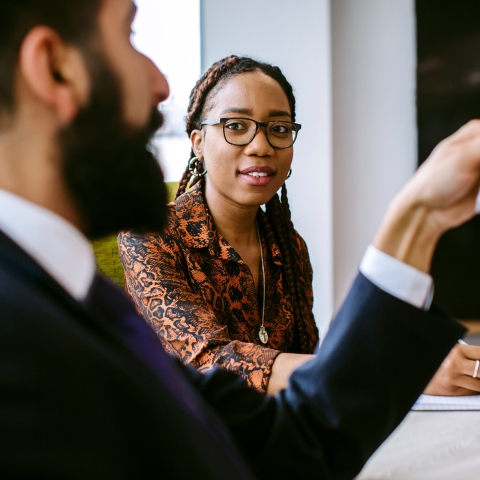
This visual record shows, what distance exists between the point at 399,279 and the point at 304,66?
6.01 ft

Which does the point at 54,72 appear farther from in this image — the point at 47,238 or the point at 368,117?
the point at 368,117

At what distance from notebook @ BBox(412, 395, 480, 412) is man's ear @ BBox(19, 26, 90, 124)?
78 centimetres

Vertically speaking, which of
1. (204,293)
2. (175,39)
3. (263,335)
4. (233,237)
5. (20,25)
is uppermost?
(175,39)

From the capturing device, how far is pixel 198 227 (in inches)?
52.9

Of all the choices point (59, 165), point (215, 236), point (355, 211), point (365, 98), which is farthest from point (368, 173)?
point (59, 165)

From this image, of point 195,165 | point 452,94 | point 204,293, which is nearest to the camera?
point 204,293

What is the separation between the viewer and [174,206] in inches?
54.9

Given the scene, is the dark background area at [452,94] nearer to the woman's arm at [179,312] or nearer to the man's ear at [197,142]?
the man's ear at [197,142]

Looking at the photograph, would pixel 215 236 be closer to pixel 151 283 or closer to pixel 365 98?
pixel 151 283

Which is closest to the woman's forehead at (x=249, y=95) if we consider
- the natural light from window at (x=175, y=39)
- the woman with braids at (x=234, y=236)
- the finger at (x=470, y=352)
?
the woman with braids at (x=234, y=236)

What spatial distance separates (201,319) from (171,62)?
1.57m

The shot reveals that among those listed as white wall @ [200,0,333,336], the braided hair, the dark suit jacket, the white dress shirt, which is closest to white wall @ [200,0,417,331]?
white wall @ [200,0,333,336]

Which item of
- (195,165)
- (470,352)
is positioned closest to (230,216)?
(195,165)

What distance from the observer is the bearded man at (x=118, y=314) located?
1.01 ft
